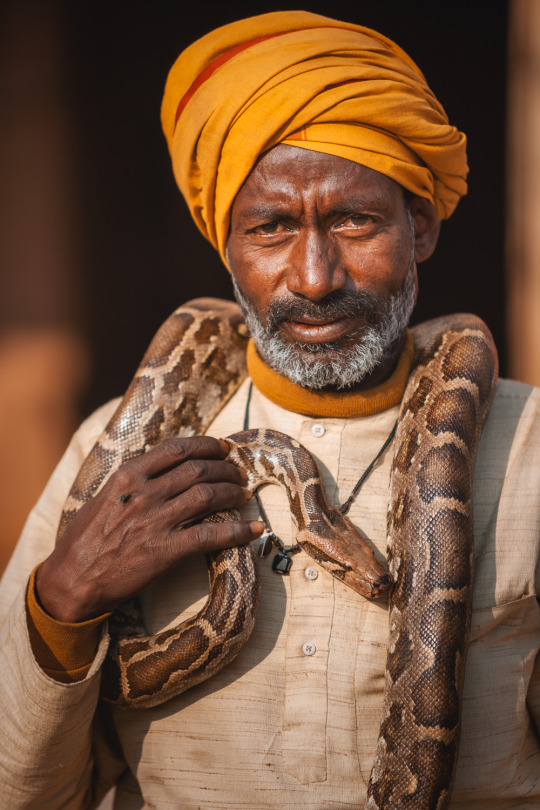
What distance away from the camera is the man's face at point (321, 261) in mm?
2186

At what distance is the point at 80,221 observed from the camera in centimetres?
509

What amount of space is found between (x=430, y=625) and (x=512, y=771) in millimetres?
552

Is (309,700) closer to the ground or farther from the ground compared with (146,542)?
closer to the ground

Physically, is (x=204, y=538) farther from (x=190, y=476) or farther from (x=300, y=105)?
(x=300, y=105)

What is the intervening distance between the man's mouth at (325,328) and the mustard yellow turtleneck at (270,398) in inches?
9.0

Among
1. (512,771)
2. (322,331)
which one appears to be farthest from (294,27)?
(512,771)

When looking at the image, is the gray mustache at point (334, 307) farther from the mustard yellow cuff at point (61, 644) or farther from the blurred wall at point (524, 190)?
the blurred wall at point (524, 190)

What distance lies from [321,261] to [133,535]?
3.22 ft

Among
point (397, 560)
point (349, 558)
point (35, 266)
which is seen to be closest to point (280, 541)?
point (349, 558)

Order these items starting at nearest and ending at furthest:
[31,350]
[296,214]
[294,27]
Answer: [296,214] < [294,27] < [31,350]

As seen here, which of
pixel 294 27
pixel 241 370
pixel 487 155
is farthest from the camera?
pixel 487 155

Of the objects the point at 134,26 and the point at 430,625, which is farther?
the point at 134,26

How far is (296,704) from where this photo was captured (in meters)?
2.04

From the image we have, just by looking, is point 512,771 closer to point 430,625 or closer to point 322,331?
point 430,625
